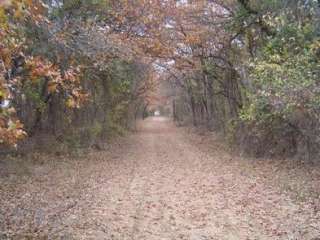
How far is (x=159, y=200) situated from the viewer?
8828 millimetres

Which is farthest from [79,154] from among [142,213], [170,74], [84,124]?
[170,74]

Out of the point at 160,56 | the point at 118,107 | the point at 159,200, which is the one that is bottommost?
the point at 159,200

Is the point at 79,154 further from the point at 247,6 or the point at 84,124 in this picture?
the point at 247,6

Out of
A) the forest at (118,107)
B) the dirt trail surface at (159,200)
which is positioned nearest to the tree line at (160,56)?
the forest at (118,107)

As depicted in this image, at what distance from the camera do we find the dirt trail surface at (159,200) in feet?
21.9

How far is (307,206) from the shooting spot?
26.0ft

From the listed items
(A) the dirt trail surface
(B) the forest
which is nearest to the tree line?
(B) the forest

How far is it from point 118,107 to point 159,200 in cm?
1557

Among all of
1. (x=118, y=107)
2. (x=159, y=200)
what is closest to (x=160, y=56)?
(x=118, y=107)

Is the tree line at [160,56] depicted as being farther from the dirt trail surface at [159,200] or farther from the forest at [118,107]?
the dirt trail surface at [159,200]

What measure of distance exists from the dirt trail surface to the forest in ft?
0.16

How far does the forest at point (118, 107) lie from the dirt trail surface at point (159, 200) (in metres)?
0.05

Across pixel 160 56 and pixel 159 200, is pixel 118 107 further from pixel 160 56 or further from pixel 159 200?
pixel 159 200

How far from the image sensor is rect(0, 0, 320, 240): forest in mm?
6516
